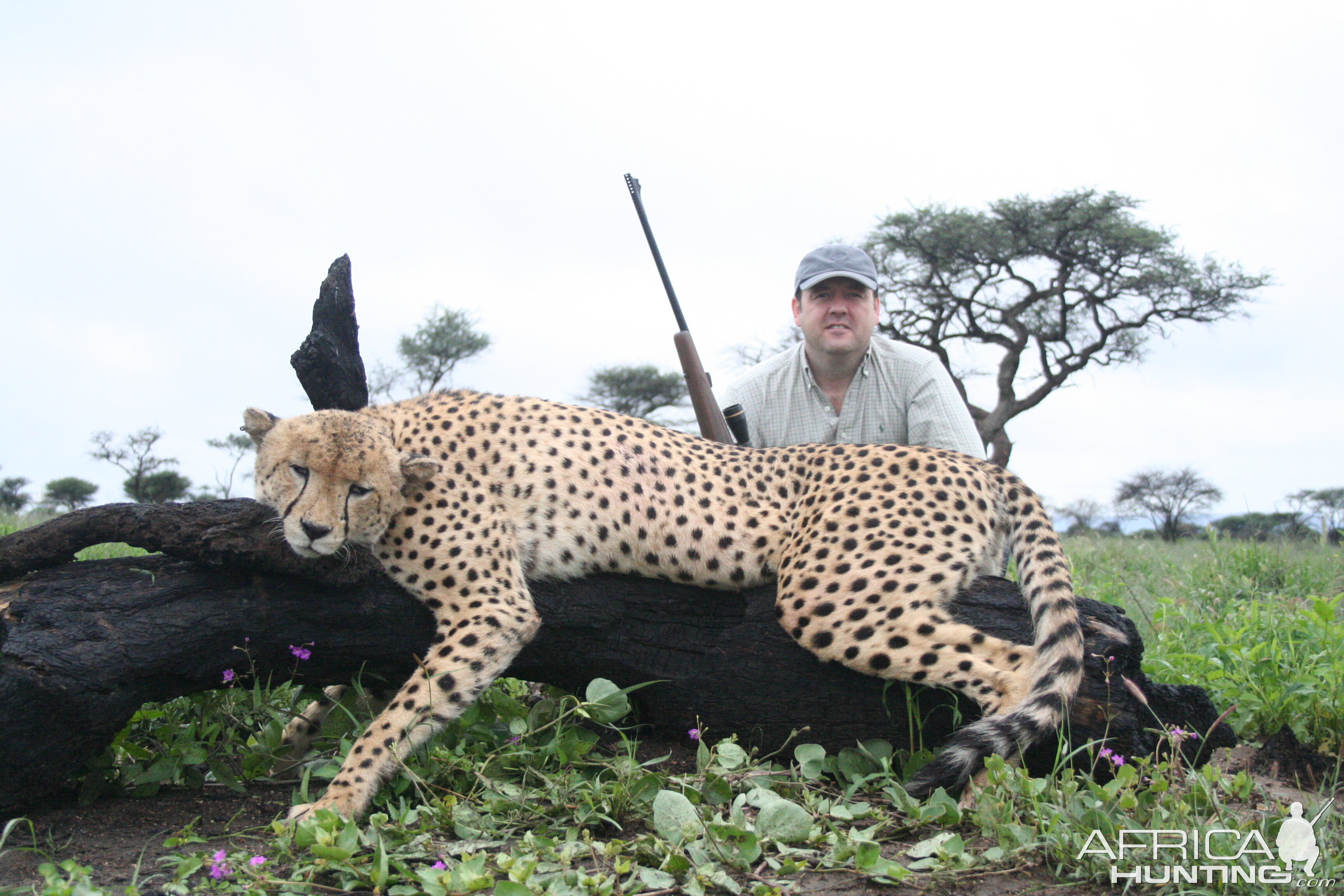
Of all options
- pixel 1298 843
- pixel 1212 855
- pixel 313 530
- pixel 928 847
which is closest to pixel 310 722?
pixel 313 530

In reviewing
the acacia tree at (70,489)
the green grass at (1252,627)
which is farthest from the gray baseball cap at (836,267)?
the acacia tree at (70,489)

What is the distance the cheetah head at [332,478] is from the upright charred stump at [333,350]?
2.86 feet

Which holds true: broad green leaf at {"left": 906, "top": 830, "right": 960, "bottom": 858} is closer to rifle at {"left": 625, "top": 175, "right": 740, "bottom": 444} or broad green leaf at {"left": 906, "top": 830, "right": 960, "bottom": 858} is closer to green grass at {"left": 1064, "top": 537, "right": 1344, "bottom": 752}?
green grass at {"left": 1064, "top": 537, "right": 1344, "bottom": 752}

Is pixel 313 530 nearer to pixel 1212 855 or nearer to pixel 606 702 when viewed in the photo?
pixel 606 702

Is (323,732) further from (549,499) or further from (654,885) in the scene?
(654,885)

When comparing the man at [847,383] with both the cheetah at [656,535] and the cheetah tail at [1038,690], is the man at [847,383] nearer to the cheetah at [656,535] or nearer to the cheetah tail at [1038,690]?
the cheetah at [656,535]

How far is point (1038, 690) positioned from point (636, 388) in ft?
82.4

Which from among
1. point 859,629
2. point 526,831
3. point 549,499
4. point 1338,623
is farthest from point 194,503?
point 1338,623

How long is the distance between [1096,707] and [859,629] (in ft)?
2.57

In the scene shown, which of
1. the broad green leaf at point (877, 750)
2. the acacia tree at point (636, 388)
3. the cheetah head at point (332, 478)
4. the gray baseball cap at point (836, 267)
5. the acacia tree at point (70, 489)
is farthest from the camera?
the acacia tree at point (636, 388)

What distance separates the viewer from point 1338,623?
4508mm

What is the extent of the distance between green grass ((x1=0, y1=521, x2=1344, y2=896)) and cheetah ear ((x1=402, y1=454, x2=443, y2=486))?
84cm

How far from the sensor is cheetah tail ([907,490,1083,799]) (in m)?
2.93

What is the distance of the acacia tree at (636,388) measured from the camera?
27719mm
